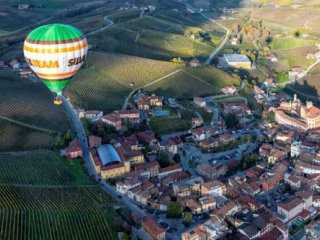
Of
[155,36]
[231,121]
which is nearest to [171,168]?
[231,121]

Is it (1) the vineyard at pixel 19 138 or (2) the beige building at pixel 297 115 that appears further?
(2) the beige building at pixel 297 115

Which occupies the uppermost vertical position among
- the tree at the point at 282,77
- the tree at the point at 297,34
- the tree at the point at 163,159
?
the tree at the point at 163,159

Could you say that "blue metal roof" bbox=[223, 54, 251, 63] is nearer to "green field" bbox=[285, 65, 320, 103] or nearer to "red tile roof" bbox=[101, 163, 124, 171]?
"green field" bbox=[285, 65, 320, 103]

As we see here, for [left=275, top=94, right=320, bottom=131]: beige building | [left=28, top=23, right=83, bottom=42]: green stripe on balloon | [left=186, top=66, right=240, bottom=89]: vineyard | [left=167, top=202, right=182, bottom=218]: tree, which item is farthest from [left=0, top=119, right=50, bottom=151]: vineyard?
[left=186, top=66, right=240, bottom=89]: vineyard

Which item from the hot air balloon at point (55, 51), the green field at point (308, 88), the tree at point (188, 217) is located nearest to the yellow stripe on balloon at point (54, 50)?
the hot air balloon at point (55, 51)

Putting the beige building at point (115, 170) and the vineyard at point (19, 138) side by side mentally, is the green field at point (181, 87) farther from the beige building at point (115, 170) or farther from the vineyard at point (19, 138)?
the beige building at point (115, 170)

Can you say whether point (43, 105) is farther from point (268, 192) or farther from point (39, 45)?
point (268, 192)

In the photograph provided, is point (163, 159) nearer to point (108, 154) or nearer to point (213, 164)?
point (213, 164)
